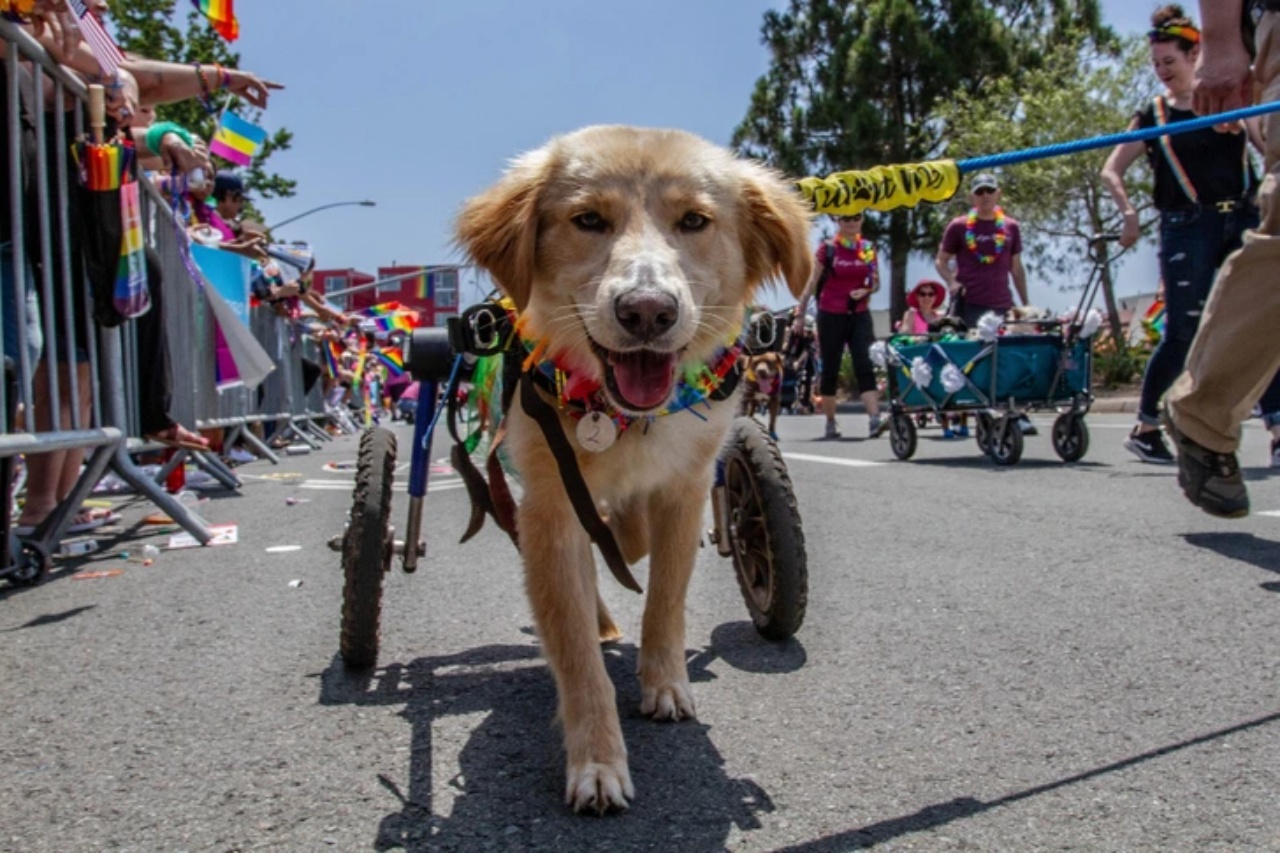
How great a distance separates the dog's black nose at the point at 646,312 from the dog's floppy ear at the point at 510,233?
51cm

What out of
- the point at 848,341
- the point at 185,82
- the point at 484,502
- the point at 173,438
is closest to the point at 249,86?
the point at 185,82

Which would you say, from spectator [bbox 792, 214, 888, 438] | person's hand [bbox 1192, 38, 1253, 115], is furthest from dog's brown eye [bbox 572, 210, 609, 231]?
spectator [bbox 792, 214, 888, 438]

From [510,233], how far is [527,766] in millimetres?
1333

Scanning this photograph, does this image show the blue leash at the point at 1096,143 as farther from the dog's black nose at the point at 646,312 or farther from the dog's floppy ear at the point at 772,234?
the dog's black nose at the point at 646,312

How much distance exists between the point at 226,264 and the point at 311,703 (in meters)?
6.38

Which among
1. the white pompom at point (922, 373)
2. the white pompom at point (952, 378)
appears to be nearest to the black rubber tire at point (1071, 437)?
the white pompom at point (952, 378)

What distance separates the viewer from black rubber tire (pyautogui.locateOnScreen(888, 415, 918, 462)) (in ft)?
29.9

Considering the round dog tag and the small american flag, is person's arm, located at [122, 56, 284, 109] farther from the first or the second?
the round dog tag

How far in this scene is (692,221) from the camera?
2.85 meters

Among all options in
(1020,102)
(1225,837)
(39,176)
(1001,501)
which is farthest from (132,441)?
(1020,102)

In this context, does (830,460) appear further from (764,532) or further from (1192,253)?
(764,532)

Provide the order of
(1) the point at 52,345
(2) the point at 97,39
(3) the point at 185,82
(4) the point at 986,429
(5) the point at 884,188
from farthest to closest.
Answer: (4) the point at 986,429, (3) the point at 185,82, (2) the point at 97,39, (1) the point at 52,345, (5) the point at 884,188

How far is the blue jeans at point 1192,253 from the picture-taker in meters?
5.89

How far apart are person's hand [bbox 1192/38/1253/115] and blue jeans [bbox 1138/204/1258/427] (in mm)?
2722
